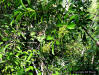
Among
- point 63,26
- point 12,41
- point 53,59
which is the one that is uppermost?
point 63,26

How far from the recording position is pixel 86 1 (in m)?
1.09

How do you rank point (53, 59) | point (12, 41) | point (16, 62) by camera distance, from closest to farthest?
point (16, 62) < point (12, 41) < point (53, 59)

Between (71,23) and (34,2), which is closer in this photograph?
(71,23)

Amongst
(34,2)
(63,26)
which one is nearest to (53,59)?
(34,2)

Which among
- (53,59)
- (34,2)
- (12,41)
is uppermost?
(34,2)

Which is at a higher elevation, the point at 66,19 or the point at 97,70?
the point at 66,19

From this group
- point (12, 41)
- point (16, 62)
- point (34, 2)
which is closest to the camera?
point (16, 62)

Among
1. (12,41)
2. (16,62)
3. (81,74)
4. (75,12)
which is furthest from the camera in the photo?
(12,41)

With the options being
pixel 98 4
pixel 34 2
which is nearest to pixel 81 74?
pixel 98 4

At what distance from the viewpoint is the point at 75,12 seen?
3.07 ft

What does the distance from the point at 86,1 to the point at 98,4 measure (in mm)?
245

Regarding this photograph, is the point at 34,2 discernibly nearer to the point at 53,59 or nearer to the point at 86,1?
the point at 86,1

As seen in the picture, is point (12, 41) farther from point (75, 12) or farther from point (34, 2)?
point (75, 12)

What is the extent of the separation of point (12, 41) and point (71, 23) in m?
0.75
